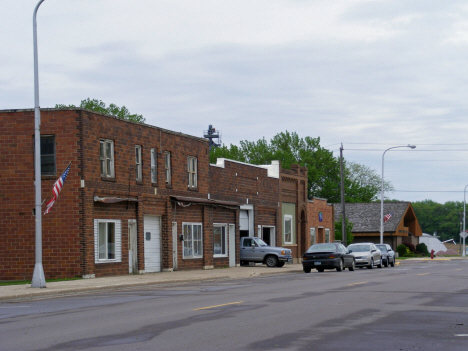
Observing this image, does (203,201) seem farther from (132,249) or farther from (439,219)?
(439,219)

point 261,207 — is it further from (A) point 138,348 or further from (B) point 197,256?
(A) point 138,348

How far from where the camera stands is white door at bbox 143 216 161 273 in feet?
108

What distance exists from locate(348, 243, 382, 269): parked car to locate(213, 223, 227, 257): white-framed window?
7.18 metres

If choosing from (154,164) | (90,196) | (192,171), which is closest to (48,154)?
(90,196)

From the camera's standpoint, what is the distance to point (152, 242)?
3334 cm

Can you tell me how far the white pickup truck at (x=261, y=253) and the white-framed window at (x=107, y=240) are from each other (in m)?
12.4

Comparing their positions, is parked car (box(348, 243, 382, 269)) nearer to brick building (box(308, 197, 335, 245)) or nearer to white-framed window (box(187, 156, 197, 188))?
white-framed window (box(187, 156, 197, 188))

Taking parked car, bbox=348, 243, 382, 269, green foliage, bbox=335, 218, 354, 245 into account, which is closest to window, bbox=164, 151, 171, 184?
parked car, bbox=348, 243, 382, 269

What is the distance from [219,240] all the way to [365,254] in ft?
27.8

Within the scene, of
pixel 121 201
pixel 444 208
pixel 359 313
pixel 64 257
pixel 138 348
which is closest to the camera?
pixel 138 348

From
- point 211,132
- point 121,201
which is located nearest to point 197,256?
point 121,201

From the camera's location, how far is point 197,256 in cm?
3716

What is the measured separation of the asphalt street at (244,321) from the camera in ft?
34.0

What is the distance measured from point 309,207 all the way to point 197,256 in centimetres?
1990
